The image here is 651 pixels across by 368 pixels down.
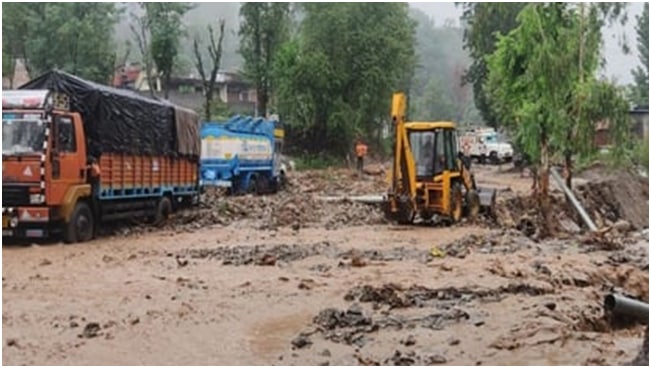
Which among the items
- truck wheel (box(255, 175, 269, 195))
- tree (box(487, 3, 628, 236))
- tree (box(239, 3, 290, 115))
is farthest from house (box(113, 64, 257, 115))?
tree (box(487, 3, 628, 236))

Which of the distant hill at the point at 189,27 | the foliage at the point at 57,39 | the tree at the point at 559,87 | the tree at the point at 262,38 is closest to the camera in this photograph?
the tree at the point at 559,87

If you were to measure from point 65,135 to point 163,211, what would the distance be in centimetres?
516

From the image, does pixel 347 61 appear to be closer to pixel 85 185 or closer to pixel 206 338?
pixel 85 185

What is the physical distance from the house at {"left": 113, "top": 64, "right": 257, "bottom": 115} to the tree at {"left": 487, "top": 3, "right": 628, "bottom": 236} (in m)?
41.3

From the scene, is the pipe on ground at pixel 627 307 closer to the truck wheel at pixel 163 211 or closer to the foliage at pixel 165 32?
the truck wheel at pixel 163 211

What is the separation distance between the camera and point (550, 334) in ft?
26.0

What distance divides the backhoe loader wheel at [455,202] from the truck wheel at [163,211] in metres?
6.43

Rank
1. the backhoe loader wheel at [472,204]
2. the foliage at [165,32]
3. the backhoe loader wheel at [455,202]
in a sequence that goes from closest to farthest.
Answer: the backhoe loader wheel at [455,202]
the backhoe loader wheel at [472,204]
the foliage at [165,32]

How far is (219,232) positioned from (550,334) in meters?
12.1

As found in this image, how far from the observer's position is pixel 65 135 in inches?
621

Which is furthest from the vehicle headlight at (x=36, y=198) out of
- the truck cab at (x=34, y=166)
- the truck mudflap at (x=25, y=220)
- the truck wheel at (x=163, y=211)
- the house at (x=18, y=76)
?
the house at (x=18, y=76)

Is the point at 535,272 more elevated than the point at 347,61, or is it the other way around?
the point at 347,61

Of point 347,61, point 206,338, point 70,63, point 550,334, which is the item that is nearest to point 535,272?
point 550,334

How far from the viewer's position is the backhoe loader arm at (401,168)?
64.1 ft
